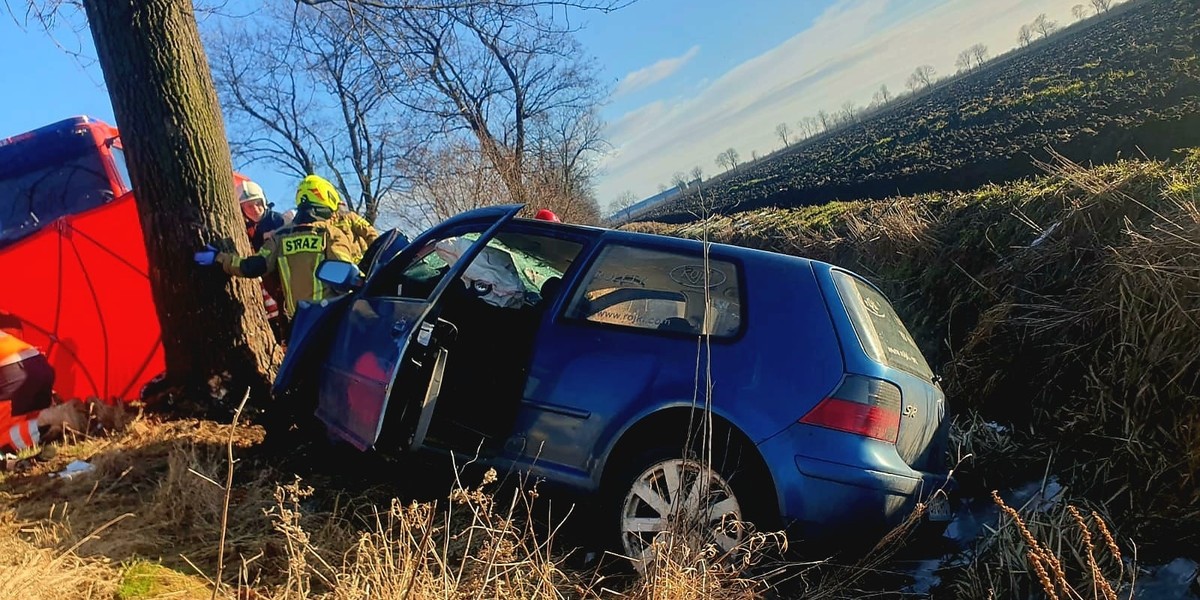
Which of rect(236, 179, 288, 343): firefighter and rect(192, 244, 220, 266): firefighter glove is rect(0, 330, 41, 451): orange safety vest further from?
rect(236, 179, 288, 343): firefighter

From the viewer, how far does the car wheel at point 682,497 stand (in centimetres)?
285

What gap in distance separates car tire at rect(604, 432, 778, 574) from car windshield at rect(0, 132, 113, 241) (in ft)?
18.6

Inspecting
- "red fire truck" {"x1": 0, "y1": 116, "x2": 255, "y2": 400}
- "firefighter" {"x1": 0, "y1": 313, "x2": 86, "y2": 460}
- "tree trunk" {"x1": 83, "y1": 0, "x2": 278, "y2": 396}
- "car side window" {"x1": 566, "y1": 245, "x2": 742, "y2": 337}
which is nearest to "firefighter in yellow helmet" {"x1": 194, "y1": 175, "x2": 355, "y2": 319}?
"tree trunk" {"x1": 83, "y1": 0, "x2": 278, "y2": 396}

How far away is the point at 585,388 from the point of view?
3221mm

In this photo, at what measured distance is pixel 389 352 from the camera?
3.34 m

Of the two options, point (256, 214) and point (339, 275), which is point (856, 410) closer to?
point (339, 275)

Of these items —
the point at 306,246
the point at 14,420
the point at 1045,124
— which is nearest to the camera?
the point at 14,420

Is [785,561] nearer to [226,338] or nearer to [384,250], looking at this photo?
[384,250]

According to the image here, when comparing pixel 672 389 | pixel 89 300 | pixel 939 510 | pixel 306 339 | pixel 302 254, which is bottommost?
pixel 939 510

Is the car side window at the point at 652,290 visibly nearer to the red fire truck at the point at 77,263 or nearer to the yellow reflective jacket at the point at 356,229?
the yellow reflective jacket at the point at 356,229

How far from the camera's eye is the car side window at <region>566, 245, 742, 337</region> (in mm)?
3277

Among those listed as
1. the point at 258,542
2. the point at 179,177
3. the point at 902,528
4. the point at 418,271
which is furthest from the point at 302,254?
the point at 902,528

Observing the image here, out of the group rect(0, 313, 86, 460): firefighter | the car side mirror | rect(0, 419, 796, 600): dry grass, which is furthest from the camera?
rect(0, 313, 86, 460): firefighter

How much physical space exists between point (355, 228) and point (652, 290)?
2.76 meters
